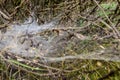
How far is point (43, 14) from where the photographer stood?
3.98m

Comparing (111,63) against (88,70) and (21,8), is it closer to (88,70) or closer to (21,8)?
(88,70)

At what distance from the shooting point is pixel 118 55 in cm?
260

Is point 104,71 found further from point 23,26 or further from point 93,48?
point 23,26

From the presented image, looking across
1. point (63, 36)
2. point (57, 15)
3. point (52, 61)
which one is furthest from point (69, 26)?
point (52, 61)

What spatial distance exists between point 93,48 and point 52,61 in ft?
1.47

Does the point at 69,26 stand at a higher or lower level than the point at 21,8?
lower

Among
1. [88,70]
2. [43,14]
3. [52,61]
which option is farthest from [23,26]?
[88,70]

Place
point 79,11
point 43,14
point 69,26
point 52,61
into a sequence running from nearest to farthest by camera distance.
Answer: point 52,61
point 69,26
point 79,11
point 43,14

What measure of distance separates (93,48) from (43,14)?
1331mm

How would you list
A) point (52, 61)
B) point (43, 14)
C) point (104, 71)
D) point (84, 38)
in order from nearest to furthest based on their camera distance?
point (104, 71)
point (52, 61)
point (84, 38)
point (43, 14)

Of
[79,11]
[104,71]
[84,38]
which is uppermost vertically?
[79,11]

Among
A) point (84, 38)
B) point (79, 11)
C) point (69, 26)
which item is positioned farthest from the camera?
point (79, 11)

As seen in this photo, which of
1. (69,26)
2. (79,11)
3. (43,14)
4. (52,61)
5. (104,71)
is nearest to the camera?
(104,71)

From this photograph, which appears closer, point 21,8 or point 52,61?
point 52,61
